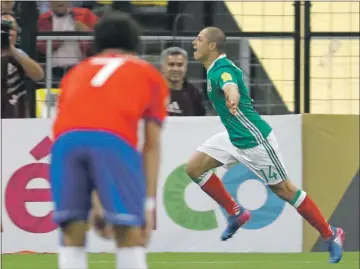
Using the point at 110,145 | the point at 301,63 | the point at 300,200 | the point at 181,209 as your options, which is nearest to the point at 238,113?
the point at 300,200

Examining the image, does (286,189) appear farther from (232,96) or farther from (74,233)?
(74,233)

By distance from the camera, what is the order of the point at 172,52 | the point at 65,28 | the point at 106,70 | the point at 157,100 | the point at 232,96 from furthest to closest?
the point at 65,28, the point at 172,52, the point at 232,96, the point at 157,100, the point at 106,70

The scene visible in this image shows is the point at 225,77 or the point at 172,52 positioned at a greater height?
the point at 172,52

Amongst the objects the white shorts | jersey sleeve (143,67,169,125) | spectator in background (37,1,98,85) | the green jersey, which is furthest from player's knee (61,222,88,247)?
spectator in background (37,1,98,85)

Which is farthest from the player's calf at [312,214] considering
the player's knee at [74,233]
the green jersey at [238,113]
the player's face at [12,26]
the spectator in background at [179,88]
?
the player's knee at [74,233]

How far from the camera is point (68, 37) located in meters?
11.7

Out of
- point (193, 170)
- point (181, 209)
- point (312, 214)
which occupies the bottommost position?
point (181, 209)

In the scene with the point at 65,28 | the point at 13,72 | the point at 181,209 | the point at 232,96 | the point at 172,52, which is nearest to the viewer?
the point at 232,96

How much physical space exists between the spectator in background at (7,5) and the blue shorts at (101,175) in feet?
22.4

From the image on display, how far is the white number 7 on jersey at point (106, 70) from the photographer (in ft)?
16.4

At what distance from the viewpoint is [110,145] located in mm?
4926

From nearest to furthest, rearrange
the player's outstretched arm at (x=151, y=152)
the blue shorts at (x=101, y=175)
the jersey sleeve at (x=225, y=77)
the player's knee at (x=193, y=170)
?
1. the blue shorts at (x=101, y=175)
2. the player's outstretched arm at (x=151, y=152)
3. the jersey sleeve at (x=225, y=77)
4. the player's knee at (x=193, y=170)

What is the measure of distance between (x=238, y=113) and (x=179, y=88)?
2029mm

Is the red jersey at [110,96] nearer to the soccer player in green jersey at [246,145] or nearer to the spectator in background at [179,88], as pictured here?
the soccer player in green jersey at [246,145]
